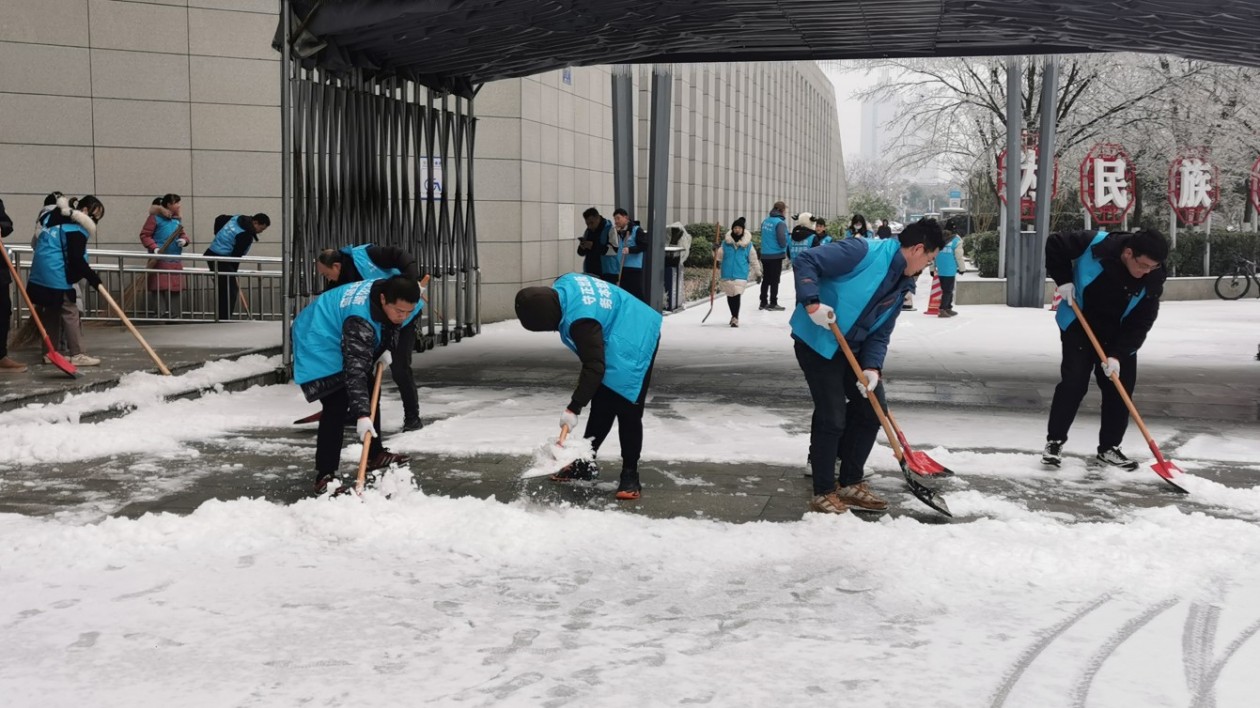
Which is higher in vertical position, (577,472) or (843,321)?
(843,321)

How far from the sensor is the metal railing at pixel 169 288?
14.1 metres

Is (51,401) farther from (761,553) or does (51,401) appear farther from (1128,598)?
(1128,598)

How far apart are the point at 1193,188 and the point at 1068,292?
65.7 feet

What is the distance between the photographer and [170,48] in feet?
49.1

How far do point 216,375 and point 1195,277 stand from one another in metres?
21.4

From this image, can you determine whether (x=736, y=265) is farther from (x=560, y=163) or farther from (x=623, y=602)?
(x=623, y=602)

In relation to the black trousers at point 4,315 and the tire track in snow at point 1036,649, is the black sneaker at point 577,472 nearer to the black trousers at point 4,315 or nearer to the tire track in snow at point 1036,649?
the tire track in snow at point 1036,649

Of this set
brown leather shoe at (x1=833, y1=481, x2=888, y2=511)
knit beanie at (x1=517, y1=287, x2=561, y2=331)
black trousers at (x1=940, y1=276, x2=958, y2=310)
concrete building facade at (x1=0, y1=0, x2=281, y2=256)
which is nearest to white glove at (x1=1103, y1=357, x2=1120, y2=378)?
brown leather shoe at (x1=833, y1=481, x2=888, y2=511)

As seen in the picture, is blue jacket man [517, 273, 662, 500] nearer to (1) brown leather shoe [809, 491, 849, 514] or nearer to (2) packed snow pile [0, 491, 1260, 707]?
(2) packed snow pile [0, 491, 1260, 707]

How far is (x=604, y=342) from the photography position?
611cm

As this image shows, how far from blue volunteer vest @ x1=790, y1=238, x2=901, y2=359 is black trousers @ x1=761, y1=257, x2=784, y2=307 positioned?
494 inches

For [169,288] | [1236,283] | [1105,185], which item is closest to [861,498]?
[169,288]

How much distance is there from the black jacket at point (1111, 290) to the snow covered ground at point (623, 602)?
0.88 metres

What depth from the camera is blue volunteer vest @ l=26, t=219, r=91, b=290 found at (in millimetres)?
10211
